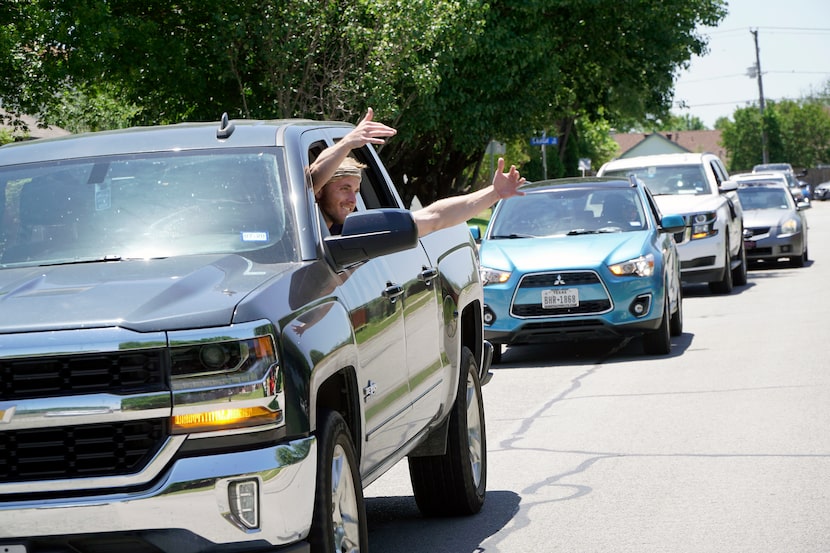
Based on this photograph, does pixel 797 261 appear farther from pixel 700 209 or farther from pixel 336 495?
pixel 336 495

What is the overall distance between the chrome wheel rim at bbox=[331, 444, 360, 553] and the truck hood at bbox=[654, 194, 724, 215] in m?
15.7

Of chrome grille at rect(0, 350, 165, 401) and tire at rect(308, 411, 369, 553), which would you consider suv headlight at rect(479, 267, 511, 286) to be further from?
chrome grille at rect(0, 350, 165, 401)

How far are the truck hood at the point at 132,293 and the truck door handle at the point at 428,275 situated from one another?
60.5 inches

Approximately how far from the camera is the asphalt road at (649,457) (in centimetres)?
646

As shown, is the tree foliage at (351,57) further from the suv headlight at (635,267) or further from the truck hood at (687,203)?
the suv headlight at (635,267)

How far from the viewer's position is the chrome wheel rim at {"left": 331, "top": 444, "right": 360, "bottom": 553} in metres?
4.71

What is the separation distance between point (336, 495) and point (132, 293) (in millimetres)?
981

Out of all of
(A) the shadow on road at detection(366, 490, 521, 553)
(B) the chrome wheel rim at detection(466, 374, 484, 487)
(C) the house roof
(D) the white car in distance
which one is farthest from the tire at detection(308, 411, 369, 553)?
(C) the house roof

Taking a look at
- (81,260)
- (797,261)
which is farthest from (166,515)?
(797,261)

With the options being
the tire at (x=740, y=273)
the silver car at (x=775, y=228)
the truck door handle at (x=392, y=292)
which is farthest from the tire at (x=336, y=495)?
the silver car at (x=775, y=228)

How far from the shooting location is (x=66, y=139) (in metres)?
5.86

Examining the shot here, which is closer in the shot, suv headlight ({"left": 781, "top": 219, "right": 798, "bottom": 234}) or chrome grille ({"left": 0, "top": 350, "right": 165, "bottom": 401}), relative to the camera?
chrome grille ({"left": 0, "top": 350, "right": 165, "bottom": 401})

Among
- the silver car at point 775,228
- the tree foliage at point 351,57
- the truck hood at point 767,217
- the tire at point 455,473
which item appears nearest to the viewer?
Answer: the tire at point 455,473

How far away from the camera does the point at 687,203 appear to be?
20812 millimetres
